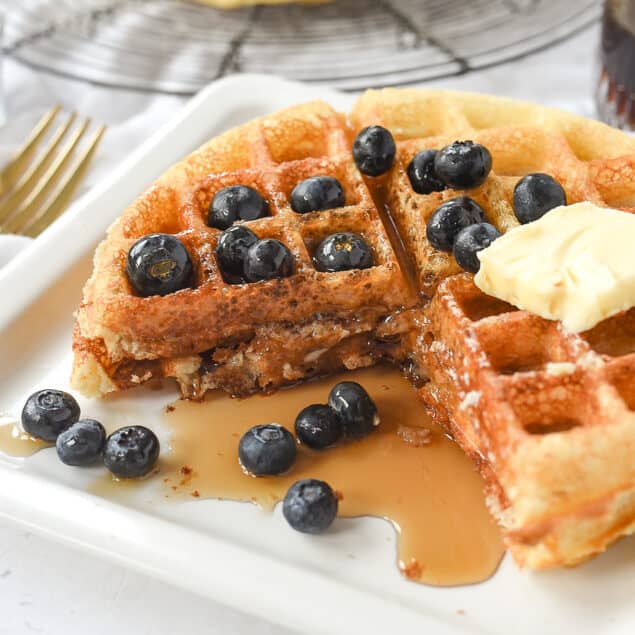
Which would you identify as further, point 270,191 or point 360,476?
point 270,191

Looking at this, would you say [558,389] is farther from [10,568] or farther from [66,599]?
[10,568]

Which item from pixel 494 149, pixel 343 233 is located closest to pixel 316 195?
pixel 343 233

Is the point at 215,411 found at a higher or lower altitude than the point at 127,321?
lower

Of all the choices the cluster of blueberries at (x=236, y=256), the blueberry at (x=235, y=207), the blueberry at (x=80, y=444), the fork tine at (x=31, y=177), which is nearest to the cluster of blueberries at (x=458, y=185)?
the cluster of blueberries at (x=236, y=256)

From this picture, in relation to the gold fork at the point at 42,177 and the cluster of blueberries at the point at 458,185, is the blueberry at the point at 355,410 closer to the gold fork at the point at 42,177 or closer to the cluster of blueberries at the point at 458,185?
the cluster of blueberries at the point at 458,185

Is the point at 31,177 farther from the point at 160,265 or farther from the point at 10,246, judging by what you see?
the point at 160,265

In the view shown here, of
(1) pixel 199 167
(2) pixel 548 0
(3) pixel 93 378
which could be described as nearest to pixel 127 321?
(3) pixel 93 378
